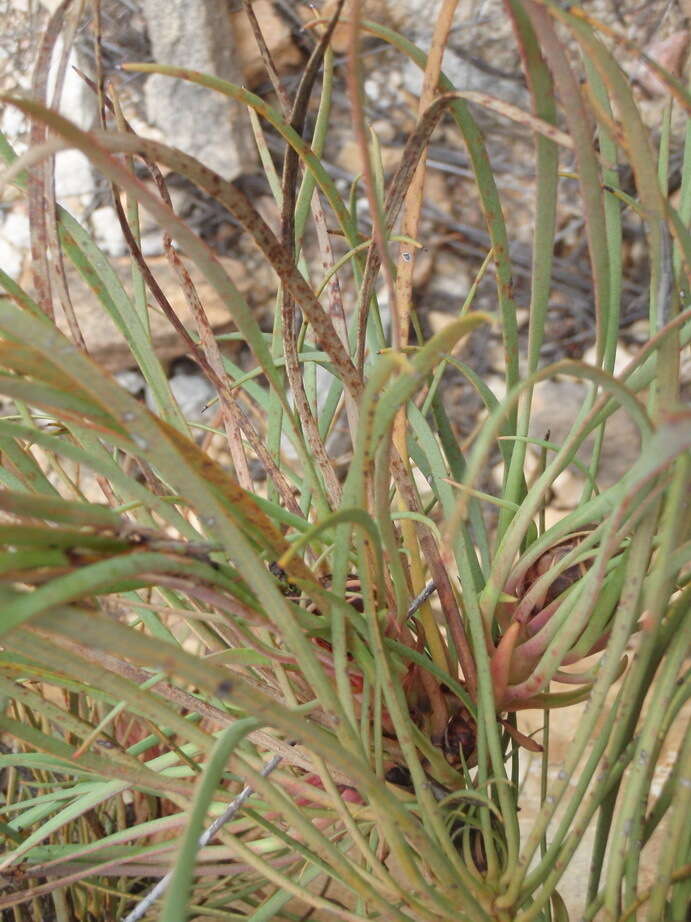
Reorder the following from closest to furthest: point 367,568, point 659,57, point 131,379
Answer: point 367,568 < point 659,57 < point 131,379

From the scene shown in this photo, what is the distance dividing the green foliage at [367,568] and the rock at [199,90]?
82cm

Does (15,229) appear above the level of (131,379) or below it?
above

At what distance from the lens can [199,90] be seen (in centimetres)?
96

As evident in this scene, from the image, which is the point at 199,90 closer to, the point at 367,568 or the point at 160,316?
the point at 160,316

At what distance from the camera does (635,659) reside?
149 millimetres

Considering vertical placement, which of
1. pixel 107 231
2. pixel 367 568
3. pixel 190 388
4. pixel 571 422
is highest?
Answer: pixel 107 231

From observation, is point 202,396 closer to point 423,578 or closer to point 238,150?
point 238,150

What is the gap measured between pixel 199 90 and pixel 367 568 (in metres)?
0.95

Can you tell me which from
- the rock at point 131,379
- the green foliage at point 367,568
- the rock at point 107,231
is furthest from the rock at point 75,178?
the green foliage at point 367,568

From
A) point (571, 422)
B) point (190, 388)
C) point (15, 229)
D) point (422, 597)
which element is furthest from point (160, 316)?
point (422, 597)

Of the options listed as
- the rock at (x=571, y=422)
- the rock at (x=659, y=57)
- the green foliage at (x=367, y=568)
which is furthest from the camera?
the rock at (x=571, y=422)

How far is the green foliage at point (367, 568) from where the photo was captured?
0.11 meters

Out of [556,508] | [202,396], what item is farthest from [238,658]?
[202,396]

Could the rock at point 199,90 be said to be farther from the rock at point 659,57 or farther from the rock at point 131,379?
the rock at point 659,57
